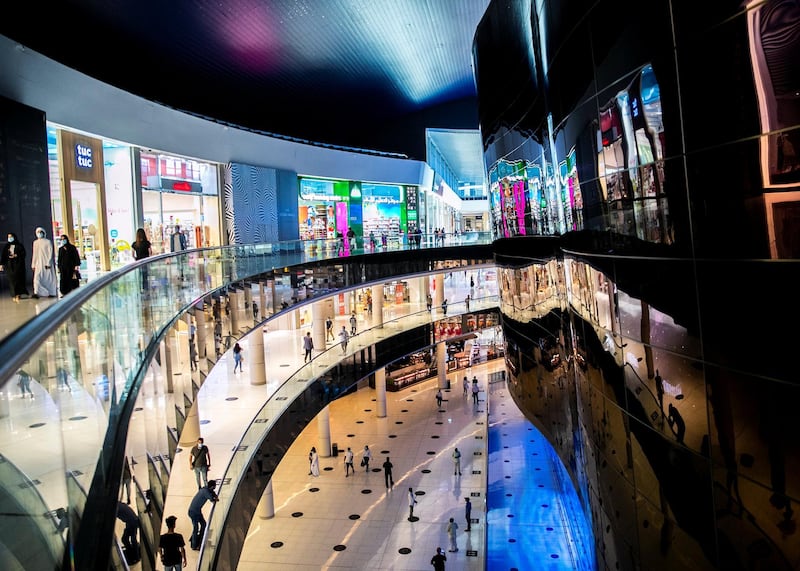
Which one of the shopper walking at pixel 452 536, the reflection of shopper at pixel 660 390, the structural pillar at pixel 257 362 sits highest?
the reflection of shopper at pixel 660 390

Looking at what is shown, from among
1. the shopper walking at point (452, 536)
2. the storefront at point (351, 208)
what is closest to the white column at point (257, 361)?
the shopper walking at point (452, 536)

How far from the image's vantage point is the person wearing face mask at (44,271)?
10414 mm

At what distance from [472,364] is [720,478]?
126ft

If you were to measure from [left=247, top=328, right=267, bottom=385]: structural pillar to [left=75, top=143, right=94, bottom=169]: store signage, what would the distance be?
783 cm

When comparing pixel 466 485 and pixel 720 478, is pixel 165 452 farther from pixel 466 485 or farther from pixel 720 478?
pixel 466 485

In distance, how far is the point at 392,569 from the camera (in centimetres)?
1525

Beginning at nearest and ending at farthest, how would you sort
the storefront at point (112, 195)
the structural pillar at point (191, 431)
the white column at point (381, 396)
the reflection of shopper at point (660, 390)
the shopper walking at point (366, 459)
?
the reflection of shopper at point (660, 390) → the storefront at point (112, 195) → the structural pillar at point (191, 431) → the shopper walking at point (366, 459) → the white column at point (381, 396)

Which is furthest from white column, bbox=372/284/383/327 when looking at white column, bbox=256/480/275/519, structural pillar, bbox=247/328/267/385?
white column, bbox=256/480/275/519

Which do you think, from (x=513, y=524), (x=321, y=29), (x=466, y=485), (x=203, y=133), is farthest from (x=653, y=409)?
(x=321, y=29)

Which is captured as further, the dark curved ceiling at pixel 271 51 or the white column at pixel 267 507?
the dark curved ceiling at pixel 271 51

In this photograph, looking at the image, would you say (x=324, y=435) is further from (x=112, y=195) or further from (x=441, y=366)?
(x=441, y=366)

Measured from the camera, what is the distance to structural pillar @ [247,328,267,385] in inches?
878

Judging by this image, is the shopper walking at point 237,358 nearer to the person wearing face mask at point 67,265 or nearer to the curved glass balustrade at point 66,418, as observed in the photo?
the person wearing face mask at point 67,265

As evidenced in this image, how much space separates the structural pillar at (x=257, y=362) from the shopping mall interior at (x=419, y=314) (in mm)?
113
